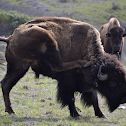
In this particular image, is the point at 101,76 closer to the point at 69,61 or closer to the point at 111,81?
the point at 111,81

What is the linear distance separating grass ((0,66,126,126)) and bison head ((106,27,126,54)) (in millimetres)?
3022

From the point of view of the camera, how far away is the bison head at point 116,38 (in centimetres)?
897

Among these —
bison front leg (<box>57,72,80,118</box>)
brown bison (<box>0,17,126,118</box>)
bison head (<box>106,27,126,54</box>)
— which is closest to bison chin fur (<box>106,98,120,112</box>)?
brown bison (<box>0,17,126,118</box>)

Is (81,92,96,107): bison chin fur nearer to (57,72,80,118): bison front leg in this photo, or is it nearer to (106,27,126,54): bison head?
(57,72,80,118): bison front leg

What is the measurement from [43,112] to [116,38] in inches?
210

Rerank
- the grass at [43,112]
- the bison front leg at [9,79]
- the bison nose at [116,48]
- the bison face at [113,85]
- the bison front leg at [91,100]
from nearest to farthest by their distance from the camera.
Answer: the grass at [43,112] < the bison face at [113,85] < the bison front leg at [9,79] < the bison front leg at [91,100] < the bison nose at [116,48]

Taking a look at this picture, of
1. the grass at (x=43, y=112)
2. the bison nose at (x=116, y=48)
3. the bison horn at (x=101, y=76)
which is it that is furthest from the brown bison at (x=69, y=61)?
the bison nose at (x=116, y=48)

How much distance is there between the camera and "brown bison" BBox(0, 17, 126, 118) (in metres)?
4.72

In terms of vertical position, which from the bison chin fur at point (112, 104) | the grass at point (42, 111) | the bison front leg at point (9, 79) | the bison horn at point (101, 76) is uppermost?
the bison horn at point (101, 76)

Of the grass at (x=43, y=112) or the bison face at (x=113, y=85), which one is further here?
the bison face at (x=113, y=85)

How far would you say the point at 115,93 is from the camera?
15.3 feet

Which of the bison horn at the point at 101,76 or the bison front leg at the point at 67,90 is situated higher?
the bison horn at the point at 101,76

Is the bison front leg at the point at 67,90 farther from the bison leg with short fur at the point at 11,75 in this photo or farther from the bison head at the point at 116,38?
the bison head at the point at 116,38

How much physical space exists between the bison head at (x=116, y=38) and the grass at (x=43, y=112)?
3.02 m
